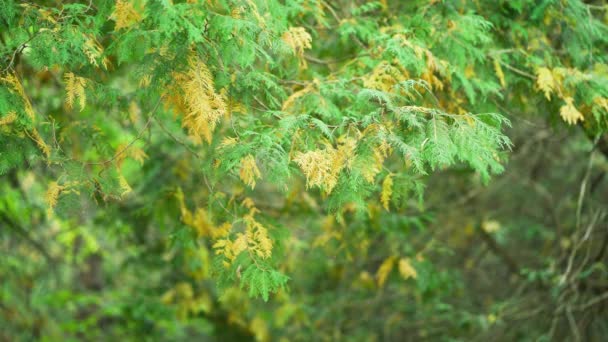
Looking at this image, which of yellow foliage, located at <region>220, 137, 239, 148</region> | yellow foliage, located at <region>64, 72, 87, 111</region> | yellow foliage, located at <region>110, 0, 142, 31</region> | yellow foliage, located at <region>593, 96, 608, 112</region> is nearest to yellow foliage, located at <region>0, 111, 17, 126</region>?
yellow foliage, located at <region>64, 72, 87, 111</region>

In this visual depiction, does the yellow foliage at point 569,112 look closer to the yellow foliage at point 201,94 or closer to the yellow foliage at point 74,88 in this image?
the yellow foliage at point 201,94

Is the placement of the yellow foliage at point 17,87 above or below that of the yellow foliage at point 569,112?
above

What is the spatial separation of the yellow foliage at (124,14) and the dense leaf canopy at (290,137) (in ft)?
0.04

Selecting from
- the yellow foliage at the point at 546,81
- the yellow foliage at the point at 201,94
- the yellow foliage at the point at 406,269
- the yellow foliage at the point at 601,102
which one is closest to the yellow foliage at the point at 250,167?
the yellow foliage at the point at 201,94

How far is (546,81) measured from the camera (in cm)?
438

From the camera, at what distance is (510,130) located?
26.3 ft

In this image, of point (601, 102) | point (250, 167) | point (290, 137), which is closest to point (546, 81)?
point (601, 102)

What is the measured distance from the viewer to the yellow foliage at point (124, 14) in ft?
11.9

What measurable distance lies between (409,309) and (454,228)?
129 cm

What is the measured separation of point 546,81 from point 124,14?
110 inches

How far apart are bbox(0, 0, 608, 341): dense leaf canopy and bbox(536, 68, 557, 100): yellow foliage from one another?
0.03 metres

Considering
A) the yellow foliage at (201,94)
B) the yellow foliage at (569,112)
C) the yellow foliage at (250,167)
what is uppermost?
the yellow foliage at (201,94)

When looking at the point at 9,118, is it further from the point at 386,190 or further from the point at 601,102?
the point at 601,102

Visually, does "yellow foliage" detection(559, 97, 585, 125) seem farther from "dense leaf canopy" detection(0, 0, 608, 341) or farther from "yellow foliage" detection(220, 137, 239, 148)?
"yellow foliage" detection(220, 137, 239, 148)
